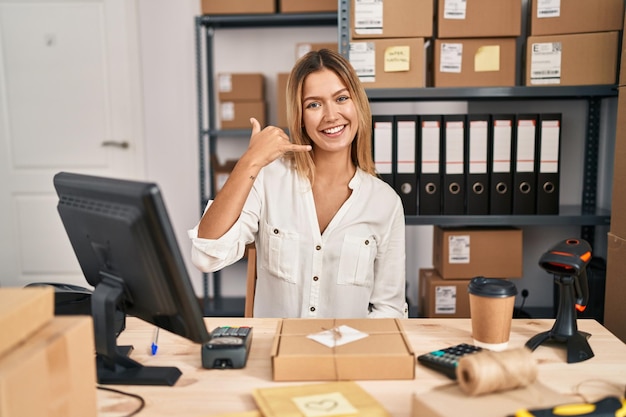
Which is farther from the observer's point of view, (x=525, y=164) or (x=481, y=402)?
(x=525, y=164)

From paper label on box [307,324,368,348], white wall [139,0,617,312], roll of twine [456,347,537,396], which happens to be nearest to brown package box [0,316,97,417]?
paper label on box [307,324,368,348]

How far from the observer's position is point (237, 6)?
2.65 m

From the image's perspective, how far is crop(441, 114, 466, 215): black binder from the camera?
2.01 metres

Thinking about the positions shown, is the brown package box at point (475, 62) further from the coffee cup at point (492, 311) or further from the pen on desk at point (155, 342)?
the pen on desk at point (155, 342)

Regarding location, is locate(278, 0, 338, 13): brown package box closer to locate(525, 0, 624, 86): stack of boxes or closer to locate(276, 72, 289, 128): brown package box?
locate(276, 72, 289, 128): brown package box

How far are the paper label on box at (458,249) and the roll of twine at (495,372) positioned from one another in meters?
1.31

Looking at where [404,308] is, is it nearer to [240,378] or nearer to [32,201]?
[240,378]

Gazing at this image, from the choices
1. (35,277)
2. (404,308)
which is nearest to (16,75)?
(35,277)

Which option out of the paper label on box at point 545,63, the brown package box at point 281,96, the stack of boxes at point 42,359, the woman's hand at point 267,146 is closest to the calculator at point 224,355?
the stack of boxes at point 42,359

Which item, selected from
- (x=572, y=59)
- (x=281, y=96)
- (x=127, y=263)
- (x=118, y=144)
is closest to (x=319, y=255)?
(x=127, y=263)

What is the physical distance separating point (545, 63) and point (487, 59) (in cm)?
21

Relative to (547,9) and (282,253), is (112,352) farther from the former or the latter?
(547,9)

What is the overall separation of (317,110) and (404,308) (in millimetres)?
610

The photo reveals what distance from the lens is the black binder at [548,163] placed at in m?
1.99
